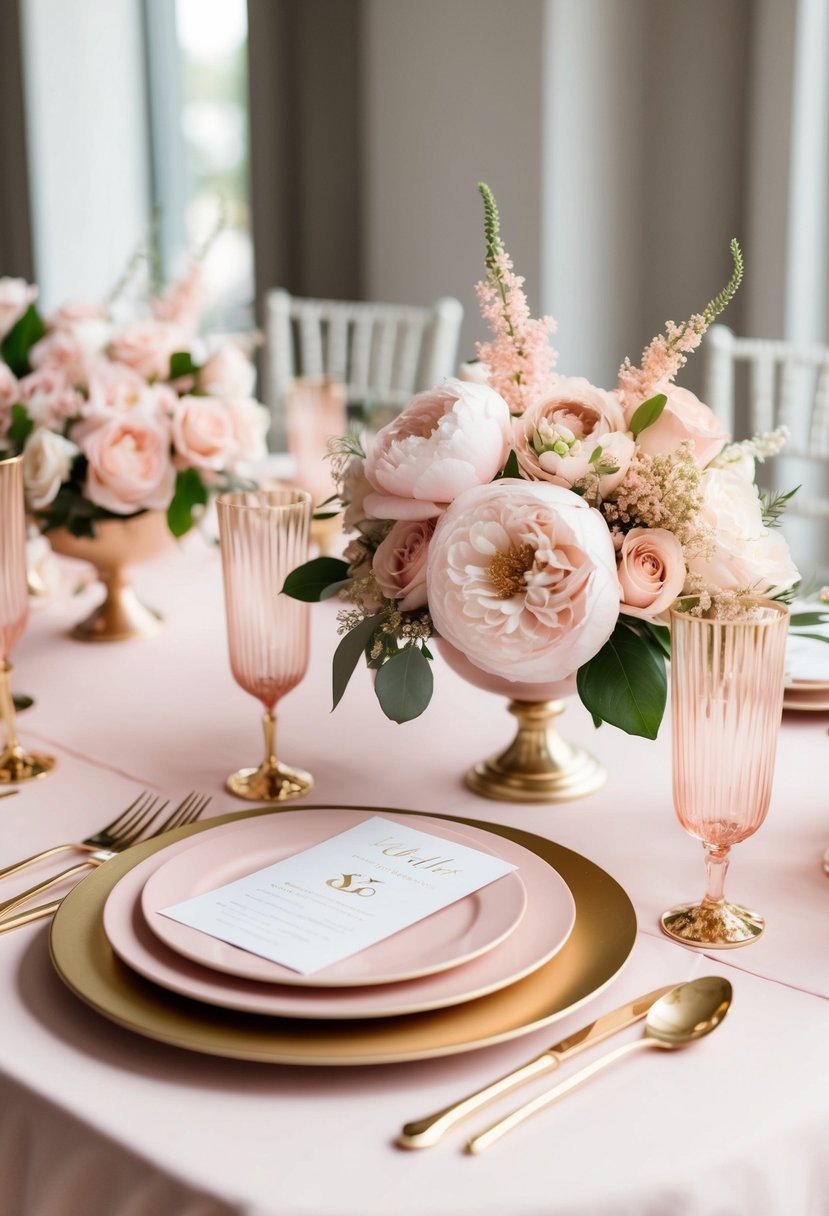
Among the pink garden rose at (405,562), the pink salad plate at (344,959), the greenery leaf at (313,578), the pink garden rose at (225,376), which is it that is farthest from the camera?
the pink garden rose at (225,376)

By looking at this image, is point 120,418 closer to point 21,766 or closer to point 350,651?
point 21,766

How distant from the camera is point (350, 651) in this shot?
1.00 meters

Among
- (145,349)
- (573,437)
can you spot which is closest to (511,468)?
(573,437)

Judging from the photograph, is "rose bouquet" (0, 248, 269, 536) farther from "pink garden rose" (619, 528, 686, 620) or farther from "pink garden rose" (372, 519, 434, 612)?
"pink garden rose" (619, 528, 686, 620)

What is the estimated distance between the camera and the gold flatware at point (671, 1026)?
678mm

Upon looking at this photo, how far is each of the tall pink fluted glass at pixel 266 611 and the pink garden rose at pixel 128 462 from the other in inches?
12.8

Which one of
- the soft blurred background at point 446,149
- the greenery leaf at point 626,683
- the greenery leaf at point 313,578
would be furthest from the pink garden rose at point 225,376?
the soft blurred background at point 446,149

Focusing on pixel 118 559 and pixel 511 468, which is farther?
pixel 118 559

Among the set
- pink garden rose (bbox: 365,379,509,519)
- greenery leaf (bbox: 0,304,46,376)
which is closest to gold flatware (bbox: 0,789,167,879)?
pink garden rose (bbox: 365,379,509,519)

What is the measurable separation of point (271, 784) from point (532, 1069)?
468 millimetres

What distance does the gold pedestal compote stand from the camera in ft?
3.58

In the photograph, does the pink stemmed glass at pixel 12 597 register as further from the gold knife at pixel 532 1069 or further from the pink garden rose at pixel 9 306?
the gold knife at pixel 532 1069

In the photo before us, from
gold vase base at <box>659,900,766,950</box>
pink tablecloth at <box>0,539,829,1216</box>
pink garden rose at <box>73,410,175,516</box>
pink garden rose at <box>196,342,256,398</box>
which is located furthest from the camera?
pink garden rose at <box>196,342,256,398</box>

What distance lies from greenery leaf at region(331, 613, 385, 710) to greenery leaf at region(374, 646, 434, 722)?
3cm
